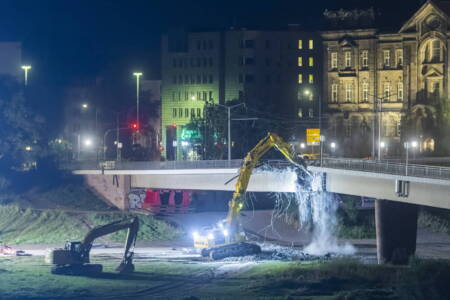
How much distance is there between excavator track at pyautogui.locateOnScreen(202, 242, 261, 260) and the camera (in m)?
85.6

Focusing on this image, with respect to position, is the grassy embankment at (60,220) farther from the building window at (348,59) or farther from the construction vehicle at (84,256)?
the building window at (348,59)

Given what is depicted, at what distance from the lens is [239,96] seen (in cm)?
17138

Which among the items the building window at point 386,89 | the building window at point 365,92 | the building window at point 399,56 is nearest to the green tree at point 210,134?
the building window at point 365,92

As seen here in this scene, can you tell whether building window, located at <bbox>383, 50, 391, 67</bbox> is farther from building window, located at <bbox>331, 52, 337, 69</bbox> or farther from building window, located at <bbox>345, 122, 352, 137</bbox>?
building window, located at <bbox>345, 122, 352, 137</bbox>

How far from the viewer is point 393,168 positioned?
7806cm

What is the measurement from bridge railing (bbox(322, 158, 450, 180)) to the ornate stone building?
149 ft

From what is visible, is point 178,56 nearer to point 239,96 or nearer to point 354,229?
point 239,96

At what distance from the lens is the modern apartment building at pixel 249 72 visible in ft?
568

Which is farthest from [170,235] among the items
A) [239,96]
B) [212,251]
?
[239,96]

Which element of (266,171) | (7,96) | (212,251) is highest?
(7,96)

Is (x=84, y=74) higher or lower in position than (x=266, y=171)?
higher

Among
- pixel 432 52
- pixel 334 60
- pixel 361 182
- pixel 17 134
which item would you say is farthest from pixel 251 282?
pixel 334 60

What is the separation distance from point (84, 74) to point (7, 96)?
5552cm

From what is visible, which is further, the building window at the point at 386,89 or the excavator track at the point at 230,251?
the building window at the point at 386,89
